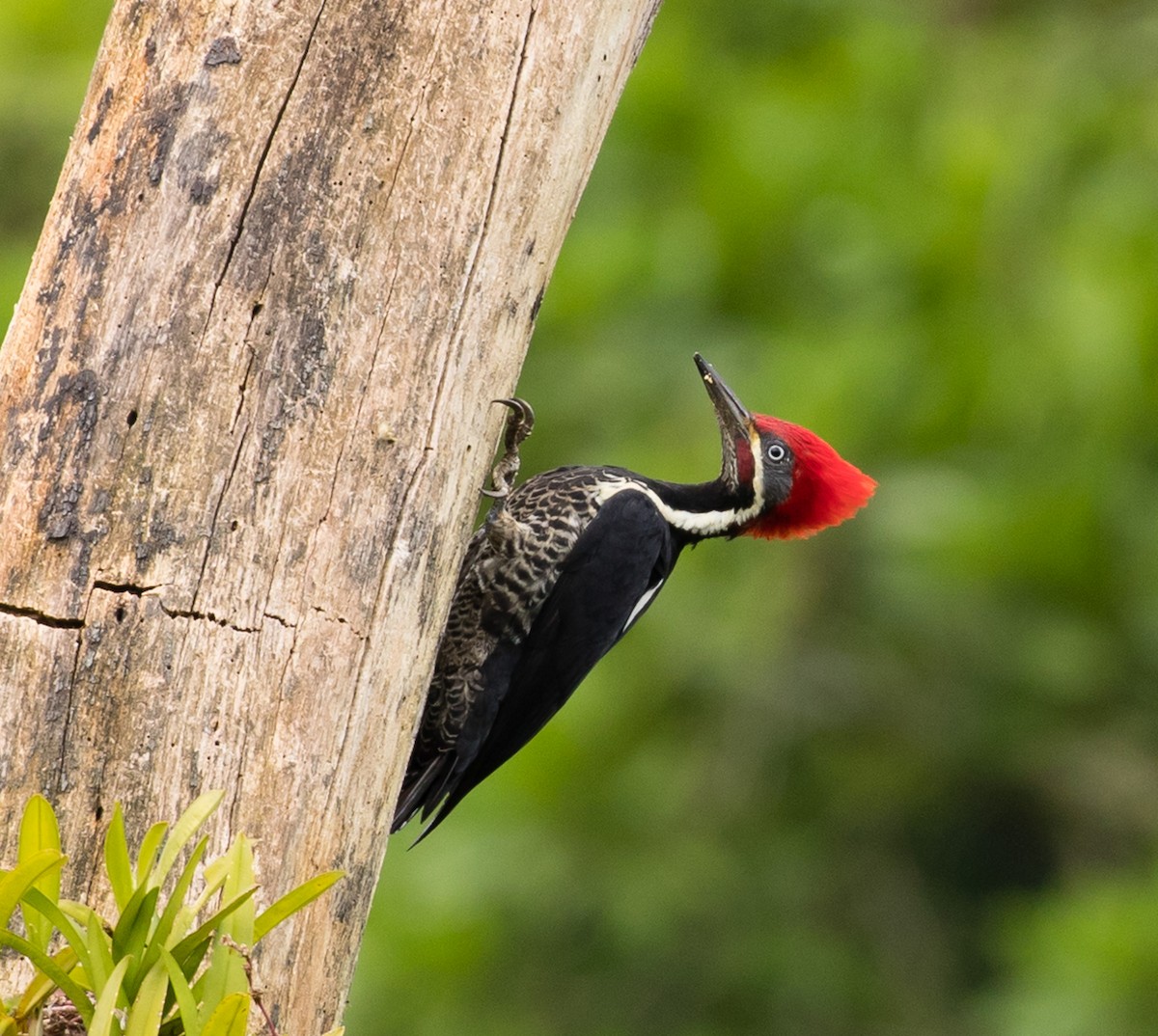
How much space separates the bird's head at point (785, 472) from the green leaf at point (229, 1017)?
93.9 inches

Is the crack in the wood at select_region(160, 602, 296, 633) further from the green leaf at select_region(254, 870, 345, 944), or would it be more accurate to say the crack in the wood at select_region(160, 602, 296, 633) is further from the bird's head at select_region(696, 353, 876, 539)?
the bird's head at select_region(696, 353, 876, 539)

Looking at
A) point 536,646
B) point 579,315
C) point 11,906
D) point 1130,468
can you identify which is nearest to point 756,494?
point 536,646

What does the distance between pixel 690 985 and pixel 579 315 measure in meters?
3.42

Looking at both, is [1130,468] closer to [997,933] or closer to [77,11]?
[997,933]

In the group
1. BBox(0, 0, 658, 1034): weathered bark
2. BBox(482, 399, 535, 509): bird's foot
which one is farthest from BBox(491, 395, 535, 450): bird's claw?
BBox(0, 0, 658, 1034): weathered bark

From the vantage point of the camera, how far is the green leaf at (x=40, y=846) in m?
1.92

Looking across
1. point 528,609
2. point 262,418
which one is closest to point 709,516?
point 528,609

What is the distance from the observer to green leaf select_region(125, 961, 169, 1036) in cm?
188

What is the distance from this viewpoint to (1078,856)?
7918mm

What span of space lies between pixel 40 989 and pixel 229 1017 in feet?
0.85

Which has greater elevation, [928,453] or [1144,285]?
[1144,285]

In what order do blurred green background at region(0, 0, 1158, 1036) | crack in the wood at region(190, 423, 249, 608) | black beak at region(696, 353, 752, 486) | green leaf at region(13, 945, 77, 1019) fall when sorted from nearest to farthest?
green leaf at region(13, 945, 77, 1019)
crack in the wood at region(190, 423, 249, 608)
black beak at region(696, 353, 752, 486)
blurred green background at region(0, 0, 1158, 1036)

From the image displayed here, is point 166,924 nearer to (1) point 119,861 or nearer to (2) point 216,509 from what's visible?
(1) point 119,861

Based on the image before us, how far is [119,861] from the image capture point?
1927 mm
